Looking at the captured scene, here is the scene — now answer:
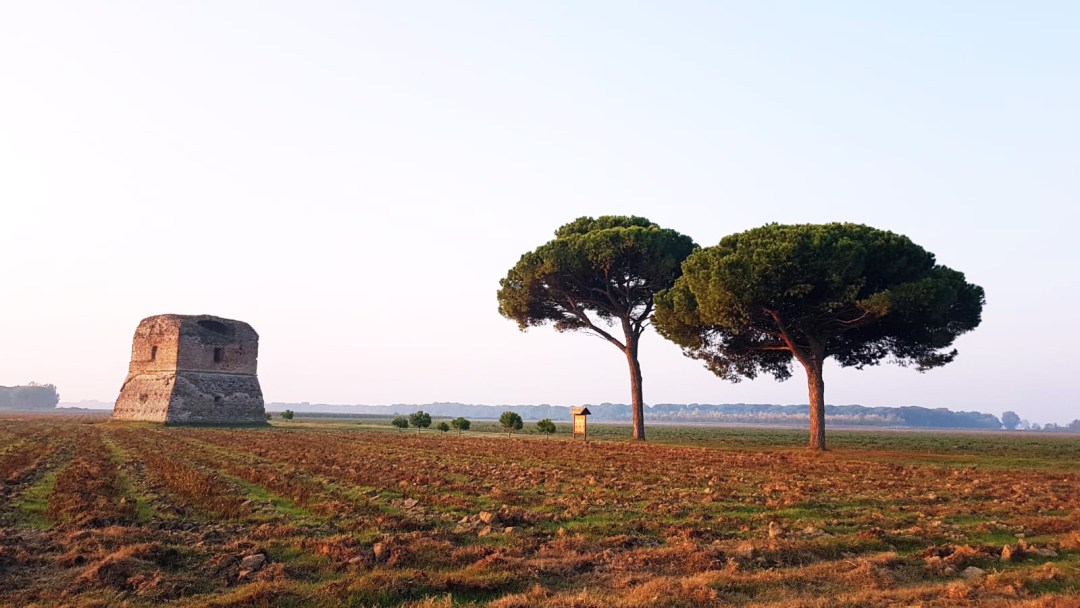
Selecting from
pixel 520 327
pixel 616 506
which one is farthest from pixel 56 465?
pixel 520 327

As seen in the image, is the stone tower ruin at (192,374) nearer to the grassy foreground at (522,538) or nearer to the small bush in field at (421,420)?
the small bush in field at (421,420)

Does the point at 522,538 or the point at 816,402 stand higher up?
the point at 816,402

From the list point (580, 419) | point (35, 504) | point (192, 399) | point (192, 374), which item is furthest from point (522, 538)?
point (192, 374)

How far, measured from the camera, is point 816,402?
34.2 m

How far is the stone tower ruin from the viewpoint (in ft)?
191

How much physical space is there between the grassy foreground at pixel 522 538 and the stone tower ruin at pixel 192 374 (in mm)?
40925

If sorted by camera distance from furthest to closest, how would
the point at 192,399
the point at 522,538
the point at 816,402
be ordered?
the point at 192,399 → the point at 816,402 → the point at 522,538

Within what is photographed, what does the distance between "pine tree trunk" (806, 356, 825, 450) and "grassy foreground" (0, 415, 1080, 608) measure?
13.4 metres

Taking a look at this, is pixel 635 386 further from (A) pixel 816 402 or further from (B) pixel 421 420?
(B) pixel 421 420

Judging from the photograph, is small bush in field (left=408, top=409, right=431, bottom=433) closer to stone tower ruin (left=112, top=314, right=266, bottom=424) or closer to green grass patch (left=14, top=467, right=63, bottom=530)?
stone tower ruin (left=112, top=314, right=266, bottom=424)

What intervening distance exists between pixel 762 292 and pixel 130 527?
2749 centimetres

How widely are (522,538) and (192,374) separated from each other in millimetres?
57584

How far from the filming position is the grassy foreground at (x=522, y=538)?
305 inches

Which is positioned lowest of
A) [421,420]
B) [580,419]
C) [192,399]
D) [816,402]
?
[421,420]
